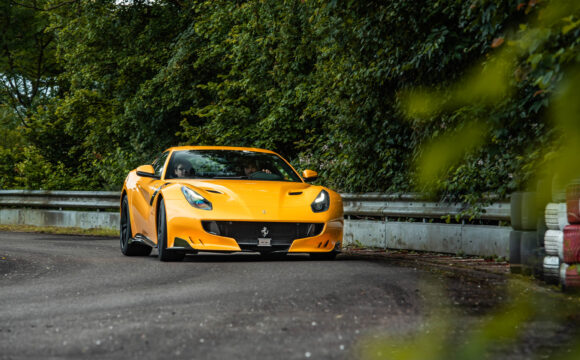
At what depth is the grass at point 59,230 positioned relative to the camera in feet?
57.4

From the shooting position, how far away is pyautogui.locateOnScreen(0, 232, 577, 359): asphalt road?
445cm

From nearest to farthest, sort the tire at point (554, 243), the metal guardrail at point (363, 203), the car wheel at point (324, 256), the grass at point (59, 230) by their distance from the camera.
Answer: the tire at point (554, 243) → the car wheel at point (324, 256) → the metal guardrail at point (363, 203) → the grass at point (59, 230)

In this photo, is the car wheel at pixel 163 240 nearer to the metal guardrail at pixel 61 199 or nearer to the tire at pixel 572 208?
the tire at pixel 572 208

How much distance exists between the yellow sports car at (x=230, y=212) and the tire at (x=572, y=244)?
319 cm

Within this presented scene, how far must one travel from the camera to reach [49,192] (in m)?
20.0

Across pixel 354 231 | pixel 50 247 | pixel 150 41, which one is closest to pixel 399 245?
pixel 354 231

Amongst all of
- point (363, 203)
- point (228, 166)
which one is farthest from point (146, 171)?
point (363, 203)

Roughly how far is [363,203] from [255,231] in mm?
4606

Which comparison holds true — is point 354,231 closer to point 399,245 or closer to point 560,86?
point 399,245

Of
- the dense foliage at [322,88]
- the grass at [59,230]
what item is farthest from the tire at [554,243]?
the grass at [59,230]

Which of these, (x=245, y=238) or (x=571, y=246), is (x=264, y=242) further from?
(x=571, y=246)

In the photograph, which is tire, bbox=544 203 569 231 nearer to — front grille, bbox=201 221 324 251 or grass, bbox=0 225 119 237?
front grille, bbox=201 221 324 251

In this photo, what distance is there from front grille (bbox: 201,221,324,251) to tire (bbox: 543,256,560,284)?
288cm

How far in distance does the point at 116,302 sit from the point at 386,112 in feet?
25.5
